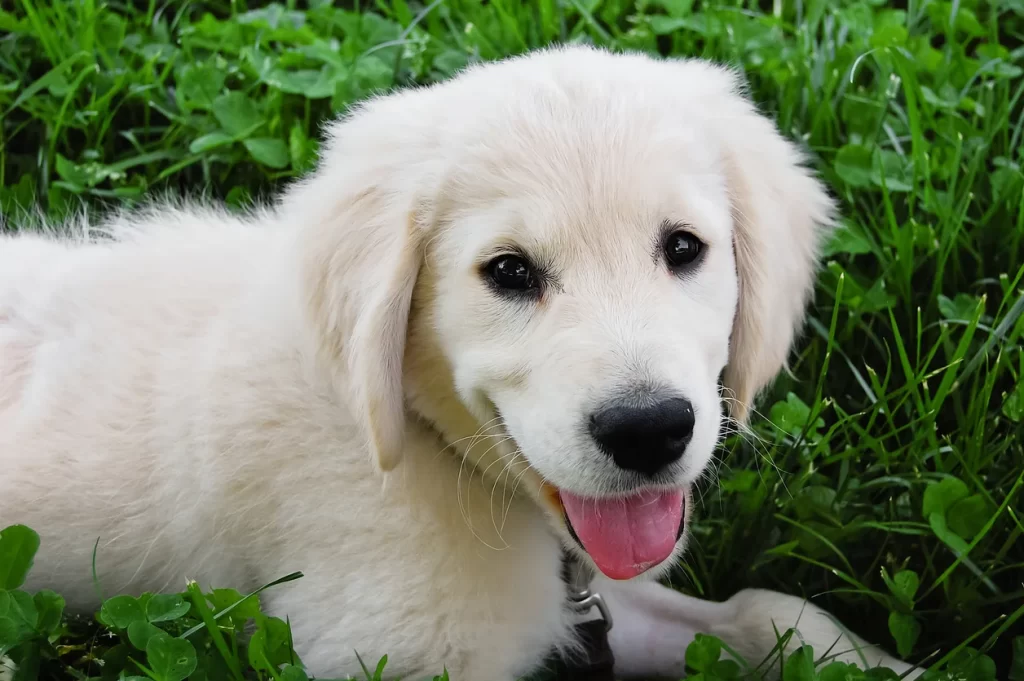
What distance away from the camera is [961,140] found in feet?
10.7

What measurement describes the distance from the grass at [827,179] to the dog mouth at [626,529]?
344 millimetres

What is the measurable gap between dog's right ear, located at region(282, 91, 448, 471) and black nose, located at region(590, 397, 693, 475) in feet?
1.51

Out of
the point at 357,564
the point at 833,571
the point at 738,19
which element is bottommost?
the point at 833,571

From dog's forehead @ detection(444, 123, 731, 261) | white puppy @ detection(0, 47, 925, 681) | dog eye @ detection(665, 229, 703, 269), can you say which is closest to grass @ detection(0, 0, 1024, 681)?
white puppy @ detection(0, 47, 925, 681)

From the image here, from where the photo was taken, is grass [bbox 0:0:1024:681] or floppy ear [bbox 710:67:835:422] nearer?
floppy ear [bbox 710:67:835:422]

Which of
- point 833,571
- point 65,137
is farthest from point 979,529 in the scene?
point 65,137

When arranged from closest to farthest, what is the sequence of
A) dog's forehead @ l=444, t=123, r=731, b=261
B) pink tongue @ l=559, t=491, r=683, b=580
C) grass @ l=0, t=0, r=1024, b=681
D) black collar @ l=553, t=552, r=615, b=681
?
dog's forehead @ l=444, t=123, r=731, b=261, pink tongue @ l=559, t=491, r=683, b=580, black collar @ l=553, t=552, r=615, b=681, grass @ l=0, t=0, r=1024, b=681

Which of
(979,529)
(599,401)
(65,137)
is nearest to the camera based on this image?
(599,401)

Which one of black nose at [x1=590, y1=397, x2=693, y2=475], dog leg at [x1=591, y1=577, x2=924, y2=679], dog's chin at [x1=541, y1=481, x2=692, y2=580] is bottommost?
dog leg at [x1=591, y1=577, x2=924, y2=679]

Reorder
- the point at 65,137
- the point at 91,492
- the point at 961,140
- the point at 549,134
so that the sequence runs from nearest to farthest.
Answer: the point at 549,134 < the point at 91,492 < the point at 961,140 < the point at 65,137

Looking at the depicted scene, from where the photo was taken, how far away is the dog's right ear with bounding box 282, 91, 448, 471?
2.06 m

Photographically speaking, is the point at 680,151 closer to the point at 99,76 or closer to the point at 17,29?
the point at 99,76

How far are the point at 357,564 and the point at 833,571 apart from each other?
1182mm

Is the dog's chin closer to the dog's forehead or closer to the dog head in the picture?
the dog head
